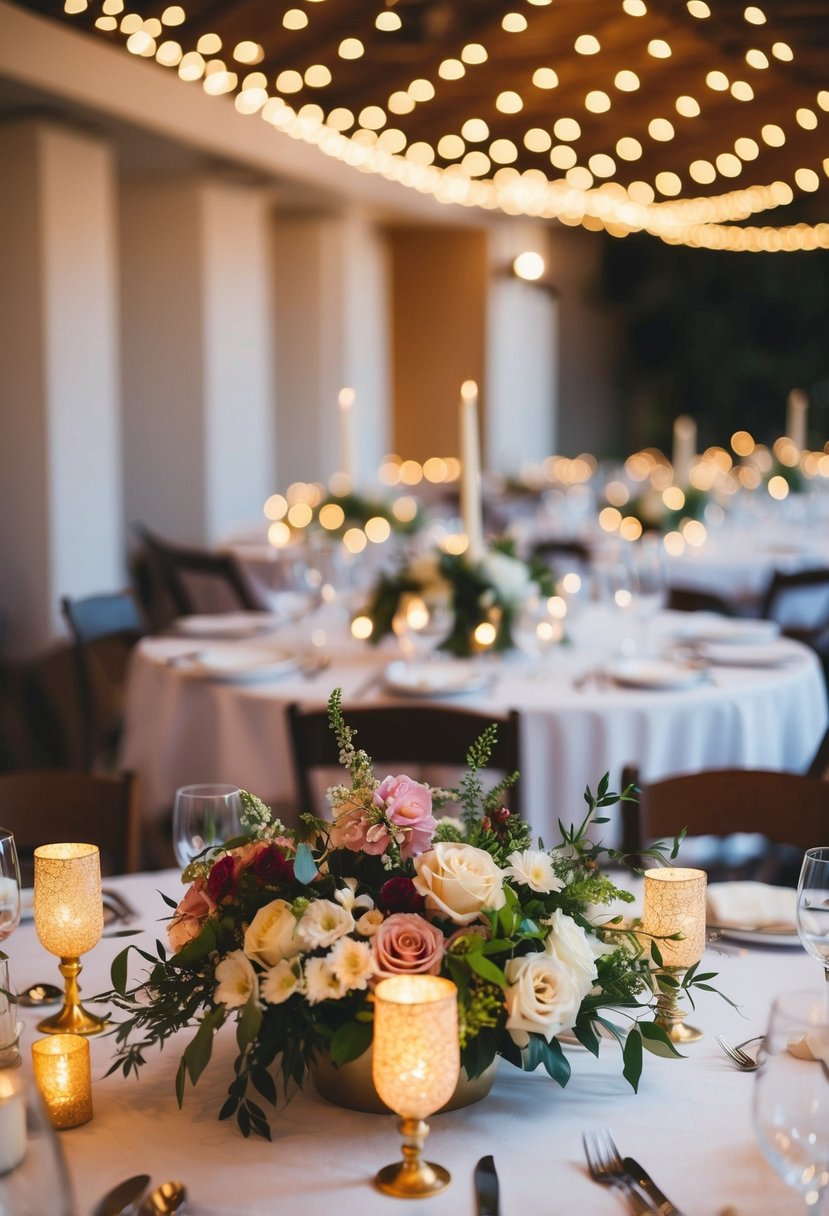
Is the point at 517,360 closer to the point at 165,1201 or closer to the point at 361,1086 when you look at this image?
the point at 361,1086

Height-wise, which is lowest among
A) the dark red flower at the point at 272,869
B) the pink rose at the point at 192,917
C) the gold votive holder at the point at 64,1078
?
the gold votive holder at the point at 64,1078

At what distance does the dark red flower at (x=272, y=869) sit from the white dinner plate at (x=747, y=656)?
7.79 feet

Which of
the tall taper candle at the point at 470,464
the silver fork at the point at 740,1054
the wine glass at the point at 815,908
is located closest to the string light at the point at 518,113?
the tall taper candle at the point at 470,464

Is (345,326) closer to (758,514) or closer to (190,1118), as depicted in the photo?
(758,514)

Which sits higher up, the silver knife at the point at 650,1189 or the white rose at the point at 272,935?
the white rose at the point at 272,935

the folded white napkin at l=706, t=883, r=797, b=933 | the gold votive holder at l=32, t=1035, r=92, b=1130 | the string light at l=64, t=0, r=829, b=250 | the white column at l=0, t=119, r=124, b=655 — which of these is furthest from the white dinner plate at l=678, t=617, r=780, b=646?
the white column at l=0, t=119, r=124, b=655

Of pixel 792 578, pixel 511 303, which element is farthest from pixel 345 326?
Result: pixel 792 578

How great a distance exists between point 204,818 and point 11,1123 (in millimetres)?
659

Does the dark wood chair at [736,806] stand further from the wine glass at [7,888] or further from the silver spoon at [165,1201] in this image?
the silver spoon at [165,1201]

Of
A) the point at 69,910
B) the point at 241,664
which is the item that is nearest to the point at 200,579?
the point at 241,664

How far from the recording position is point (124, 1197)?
1.14 meters

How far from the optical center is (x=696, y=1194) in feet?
3.84

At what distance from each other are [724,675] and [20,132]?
14.5 ft

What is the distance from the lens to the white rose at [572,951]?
4.07ft
